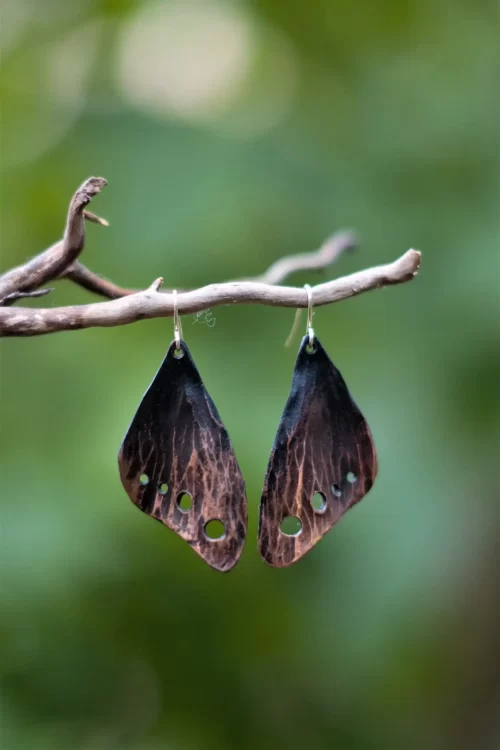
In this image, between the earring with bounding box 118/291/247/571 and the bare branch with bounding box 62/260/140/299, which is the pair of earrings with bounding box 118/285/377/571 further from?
the bare branch with bounding box 62/260/140/299

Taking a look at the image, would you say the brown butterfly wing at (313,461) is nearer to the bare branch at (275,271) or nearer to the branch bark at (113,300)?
the branch bark at (113,300)

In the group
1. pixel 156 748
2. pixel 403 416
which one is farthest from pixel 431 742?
pixel 403 416

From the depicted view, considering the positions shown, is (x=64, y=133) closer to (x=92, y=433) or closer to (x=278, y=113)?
(x=278, y=113)

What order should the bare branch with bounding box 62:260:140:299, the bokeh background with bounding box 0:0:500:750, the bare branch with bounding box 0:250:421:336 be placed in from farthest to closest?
the bokeh background with bounding box 0:0:500:750
the bare branch with bounding box 62:260:140:299
the bare branch with bounding box 0:250:421:336

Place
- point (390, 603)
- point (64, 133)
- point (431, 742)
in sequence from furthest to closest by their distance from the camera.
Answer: point (431, 742) → point (64, 133) → point (390, 603)

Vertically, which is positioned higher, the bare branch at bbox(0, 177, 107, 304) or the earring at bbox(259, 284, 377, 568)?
the bare branch at bbox(0, 177, 107, 304)

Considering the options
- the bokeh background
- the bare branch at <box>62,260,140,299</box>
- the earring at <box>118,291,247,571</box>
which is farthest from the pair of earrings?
the bokeh background

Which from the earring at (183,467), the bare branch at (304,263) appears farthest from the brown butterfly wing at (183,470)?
the bare branch at (304,263)

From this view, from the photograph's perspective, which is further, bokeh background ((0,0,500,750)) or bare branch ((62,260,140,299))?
bokeh background ((0,0,500,750))
